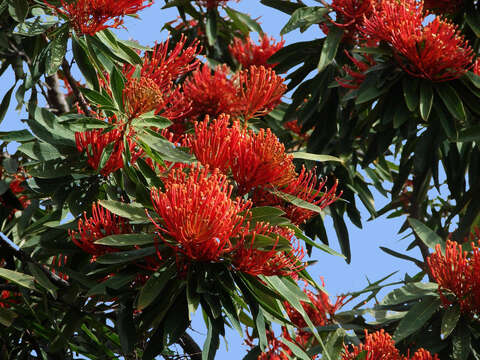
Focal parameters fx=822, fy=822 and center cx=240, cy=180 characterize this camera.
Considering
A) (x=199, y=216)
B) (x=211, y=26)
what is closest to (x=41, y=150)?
(x=199, y=216)

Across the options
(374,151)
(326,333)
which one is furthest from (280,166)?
(374,151)

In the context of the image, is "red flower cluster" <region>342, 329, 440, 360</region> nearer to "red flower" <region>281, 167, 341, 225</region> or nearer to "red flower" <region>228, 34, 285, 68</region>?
"red flower" <region>281, 167, 341, 225</region>

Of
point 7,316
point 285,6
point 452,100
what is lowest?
point 7,316

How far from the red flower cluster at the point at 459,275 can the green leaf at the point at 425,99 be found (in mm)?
616

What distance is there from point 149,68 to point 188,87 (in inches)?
24.7

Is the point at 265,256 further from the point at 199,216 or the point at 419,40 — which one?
the point at 419,40

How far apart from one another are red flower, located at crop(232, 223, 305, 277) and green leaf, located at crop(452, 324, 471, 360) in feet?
2.57

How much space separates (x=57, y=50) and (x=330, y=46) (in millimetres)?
1274

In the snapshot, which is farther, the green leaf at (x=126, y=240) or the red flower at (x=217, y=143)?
the red flower at (x=217, y=143)

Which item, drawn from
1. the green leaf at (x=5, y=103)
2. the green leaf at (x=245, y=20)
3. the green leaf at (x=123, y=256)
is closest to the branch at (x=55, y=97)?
the green leaf at (x=5, y=103)

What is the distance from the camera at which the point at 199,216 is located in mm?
2107

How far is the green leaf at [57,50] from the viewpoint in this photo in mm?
2834

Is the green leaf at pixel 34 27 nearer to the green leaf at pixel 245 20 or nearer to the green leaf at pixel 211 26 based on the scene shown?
the green leaf at pixel 211 26

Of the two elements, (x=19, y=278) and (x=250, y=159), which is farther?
(x=19, y=278)
